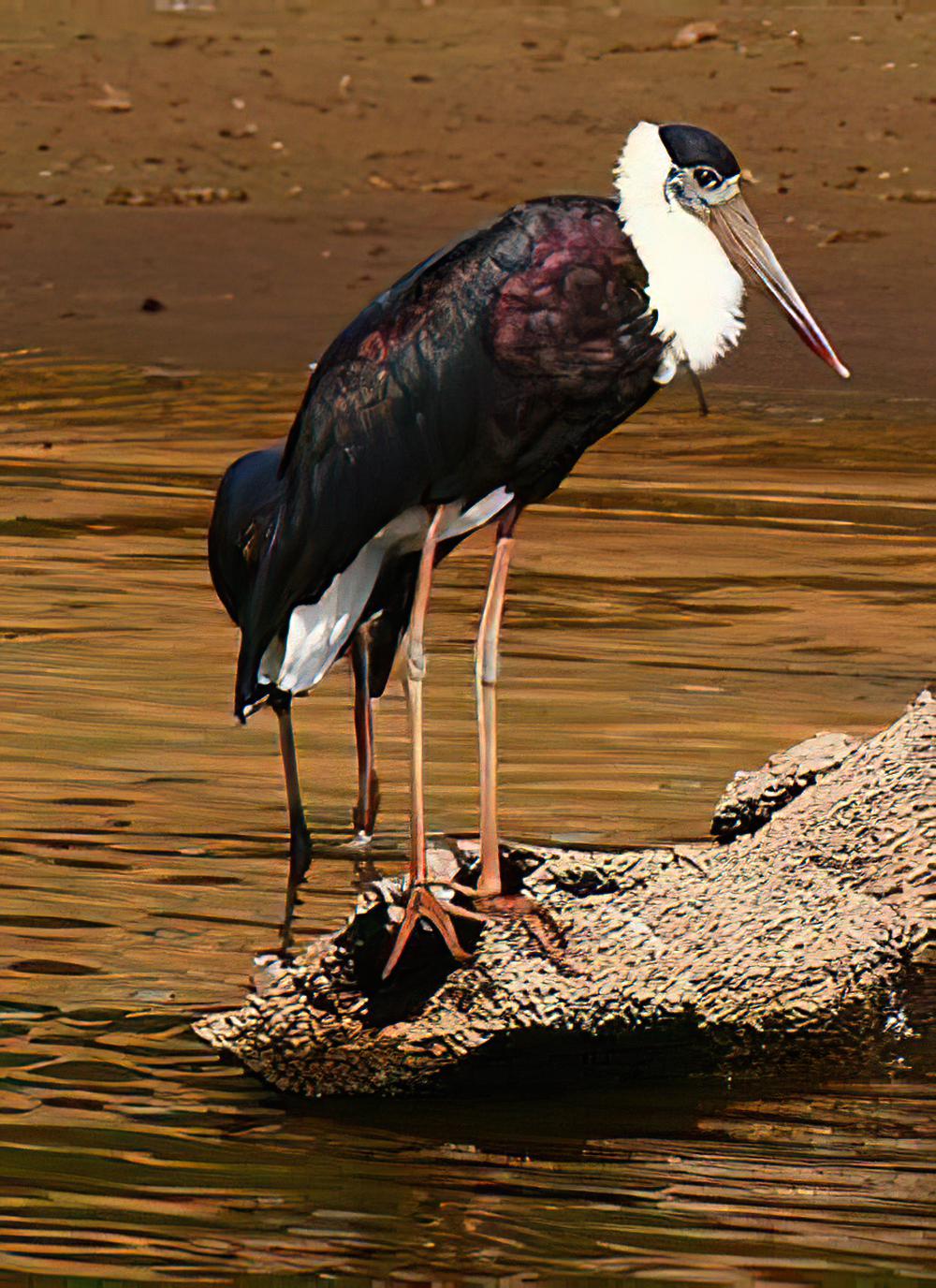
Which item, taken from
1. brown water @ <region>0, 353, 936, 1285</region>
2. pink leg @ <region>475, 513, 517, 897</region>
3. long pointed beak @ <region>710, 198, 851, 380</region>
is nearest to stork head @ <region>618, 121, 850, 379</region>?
long pointed beak @ <region>710, 198, 851, 380</region>

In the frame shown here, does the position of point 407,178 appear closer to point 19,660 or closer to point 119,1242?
point 19,660

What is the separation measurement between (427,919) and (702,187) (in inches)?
56.0

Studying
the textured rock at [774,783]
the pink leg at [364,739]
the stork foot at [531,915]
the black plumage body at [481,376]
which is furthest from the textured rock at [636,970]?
the pink leg at [364,739]

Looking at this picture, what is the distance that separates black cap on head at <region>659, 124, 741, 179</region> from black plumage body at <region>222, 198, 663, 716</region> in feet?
0.52

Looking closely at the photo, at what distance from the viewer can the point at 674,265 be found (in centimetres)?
493

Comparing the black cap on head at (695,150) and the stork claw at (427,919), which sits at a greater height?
the black cap on head at (695,150)

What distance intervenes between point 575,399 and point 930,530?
5.21 metres

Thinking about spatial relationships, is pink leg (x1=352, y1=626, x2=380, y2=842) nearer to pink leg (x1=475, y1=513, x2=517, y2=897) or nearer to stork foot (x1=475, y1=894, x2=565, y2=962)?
pink leg (x1=475, y1=513, x2=517, y2=897)

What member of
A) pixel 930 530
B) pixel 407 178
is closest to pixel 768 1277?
pixel 930 530

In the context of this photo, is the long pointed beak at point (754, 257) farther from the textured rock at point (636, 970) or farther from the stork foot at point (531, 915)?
the stork foot at point (531, 915)

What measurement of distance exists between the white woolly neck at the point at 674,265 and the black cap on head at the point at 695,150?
0.02m

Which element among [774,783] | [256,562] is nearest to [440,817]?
[774,783]

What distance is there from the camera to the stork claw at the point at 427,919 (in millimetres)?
4809

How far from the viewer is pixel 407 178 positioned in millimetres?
18812
